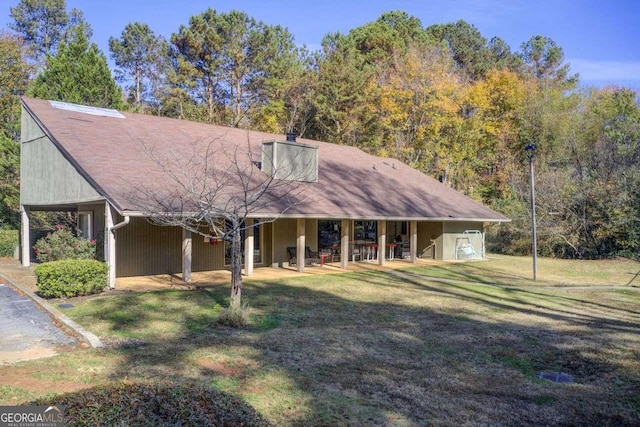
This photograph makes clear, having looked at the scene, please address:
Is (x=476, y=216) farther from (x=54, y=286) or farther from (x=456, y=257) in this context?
(x=54, y=286)

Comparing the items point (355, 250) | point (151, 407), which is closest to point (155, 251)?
point (355, 250)

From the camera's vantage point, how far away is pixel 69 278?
1126 cm

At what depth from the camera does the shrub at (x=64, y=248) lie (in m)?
13.8

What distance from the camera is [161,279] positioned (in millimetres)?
14641

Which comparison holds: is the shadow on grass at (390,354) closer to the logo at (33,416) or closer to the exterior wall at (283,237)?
the logo at (33,416)

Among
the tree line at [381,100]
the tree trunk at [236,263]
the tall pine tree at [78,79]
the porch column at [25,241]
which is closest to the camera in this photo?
the tree trunk at [236,263]

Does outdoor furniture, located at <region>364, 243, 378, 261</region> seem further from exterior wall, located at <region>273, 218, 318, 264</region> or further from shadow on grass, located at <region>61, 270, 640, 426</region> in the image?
shadow on grass, located at <region>61, 270, 640, 426</region>

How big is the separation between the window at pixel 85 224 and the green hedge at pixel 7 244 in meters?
5.37

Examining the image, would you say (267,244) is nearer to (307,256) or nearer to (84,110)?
(307,256)

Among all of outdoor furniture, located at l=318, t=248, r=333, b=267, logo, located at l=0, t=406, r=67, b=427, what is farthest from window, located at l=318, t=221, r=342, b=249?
logo, located at l=0, t=406, r=67, b=427

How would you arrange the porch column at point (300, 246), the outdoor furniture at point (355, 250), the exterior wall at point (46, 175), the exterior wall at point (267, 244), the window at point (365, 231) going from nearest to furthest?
the exterior wall at point (46, 175) → the porch column at point (300, 246) → the exterior wall at point (267, 244) → the outdoor furniture at point (355, 250) → the window at point (365, 231)

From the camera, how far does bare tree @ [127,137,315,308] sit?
395 inches

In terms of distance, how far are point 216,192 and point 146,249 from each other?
197 inches

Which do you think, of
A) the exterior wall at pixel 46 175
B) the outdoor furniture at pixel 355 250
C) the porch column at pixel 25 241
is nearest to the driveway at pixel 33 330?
the exterior wall at pixel 46 175
